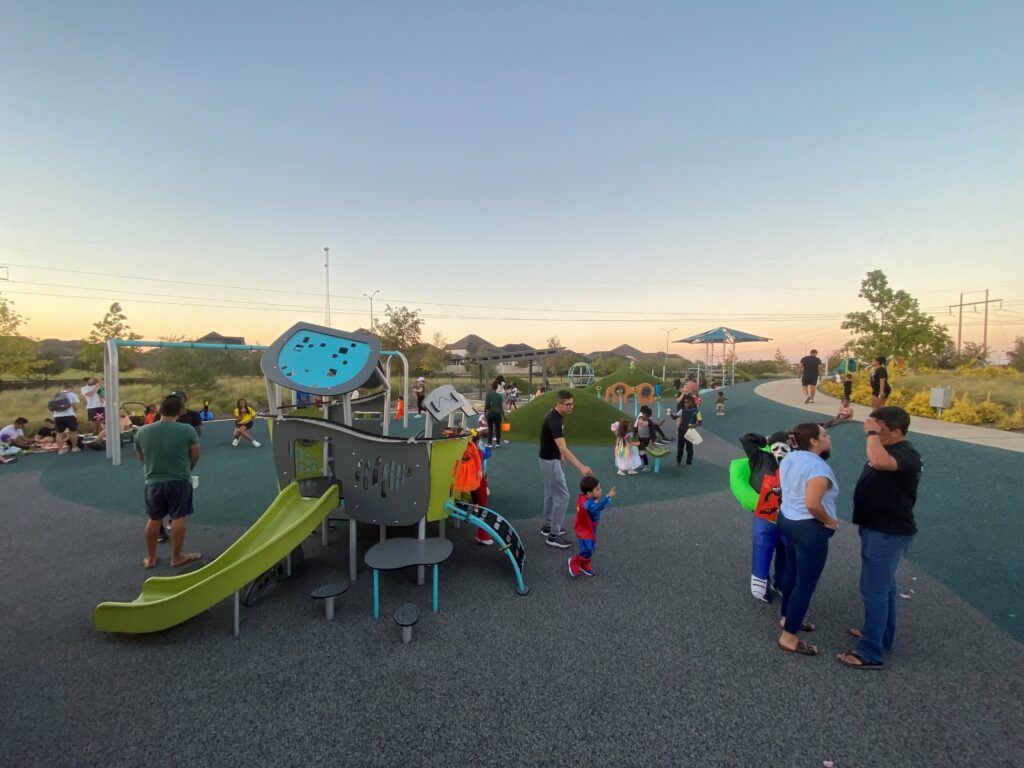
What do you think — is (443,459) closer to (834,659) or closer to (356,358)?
(356,358)

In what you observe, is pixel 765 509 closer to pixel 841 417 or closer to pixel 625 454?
pixel 841 417

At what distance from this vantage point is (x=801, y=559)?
3.30 metres

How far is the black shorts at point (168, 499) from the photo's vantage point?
477 cm

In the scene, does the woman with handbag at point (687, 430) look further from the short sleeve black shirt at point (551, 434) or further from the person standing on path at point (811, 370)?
the person standing on path at point (811, 370)

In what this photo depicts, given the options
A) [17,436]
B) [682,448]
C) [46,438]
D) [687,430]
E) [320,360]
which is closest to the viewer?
[320,360]

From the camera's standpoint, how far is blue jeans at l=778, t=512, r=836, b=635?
3180 millimetres

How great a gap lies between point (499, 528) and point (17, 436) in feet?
46.1

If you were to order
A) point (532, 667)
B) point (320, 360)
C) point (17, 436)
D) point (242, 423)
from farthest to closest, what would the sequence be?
point (242, 423)
point (17, 436)
point (320, 360)
point (532, 667)

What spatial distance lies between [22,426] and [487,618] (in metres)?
15.0

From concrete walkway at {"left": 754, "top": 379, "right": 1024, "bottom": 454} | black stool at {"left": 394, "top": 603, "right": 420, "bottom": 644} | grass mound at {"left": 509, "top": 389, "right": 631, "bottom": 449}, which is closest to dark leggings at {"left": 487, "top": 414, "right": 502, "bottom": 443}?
grass mound at {"left": 509, "top": 389, "right": 631, "bottom": 449}

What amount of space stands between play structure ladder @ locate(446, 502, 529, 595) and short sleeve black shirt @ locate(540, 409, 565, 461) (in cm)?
105

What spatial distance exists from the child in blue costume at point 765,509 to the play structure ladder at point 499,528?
2208 millimetres

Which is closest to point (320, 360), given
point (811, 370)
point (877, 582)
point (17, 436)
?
point (877, 582)

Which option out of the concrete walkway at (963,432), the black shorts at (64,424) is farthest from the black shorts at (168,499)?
the concrete walkway at (963,432)
